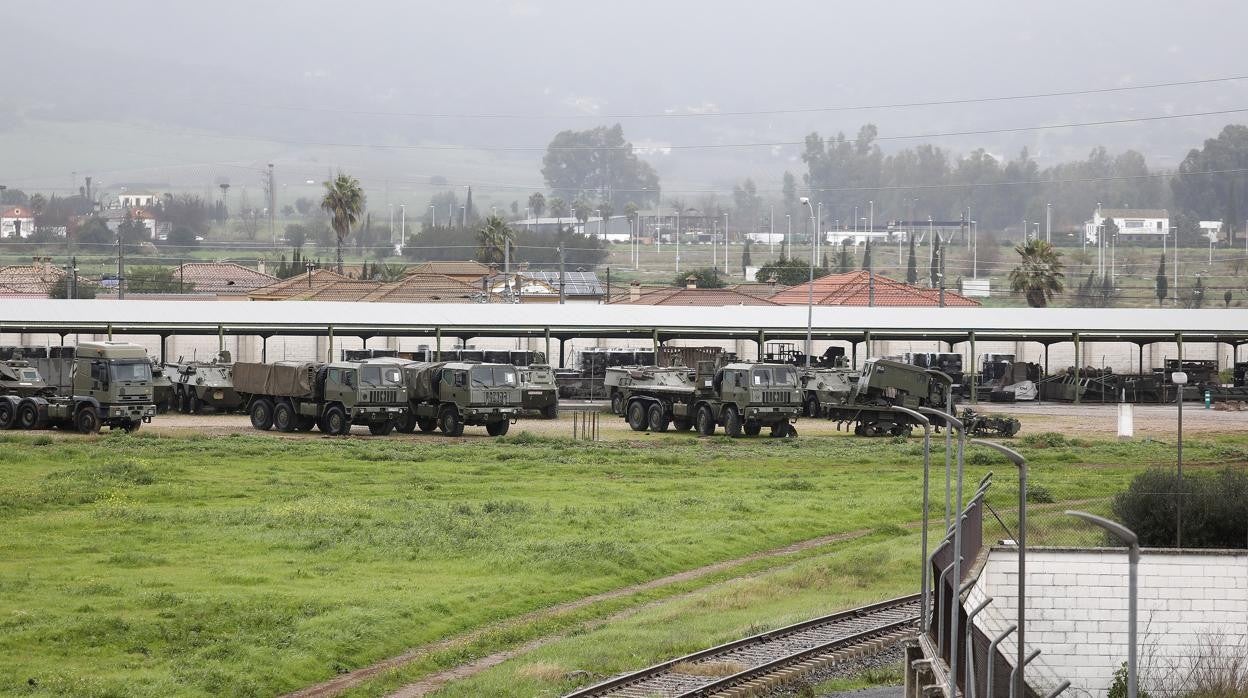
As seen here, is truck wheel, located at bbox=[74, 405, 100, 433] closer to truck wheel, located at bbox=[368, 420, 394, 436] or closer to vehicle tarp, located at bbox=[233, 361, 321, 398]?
vehicle tarp, located at bbox=[233, 361, 321, 398]

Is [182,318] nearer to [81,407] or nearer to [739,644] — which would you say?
[81,407]

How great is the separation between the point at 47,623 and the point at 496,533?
9793mm

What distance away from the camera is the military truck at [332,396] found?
45469 millimetres

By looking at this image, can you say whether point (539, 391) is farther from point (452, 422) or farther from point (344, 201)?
point (344, 201)

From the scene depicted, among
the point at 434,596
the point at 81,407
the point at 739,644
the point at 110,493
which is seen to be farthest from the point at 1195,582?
the point at 81,407

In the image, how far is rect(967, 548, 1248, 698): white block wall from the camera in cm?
1766

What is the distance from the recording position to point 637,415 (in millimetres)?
49156

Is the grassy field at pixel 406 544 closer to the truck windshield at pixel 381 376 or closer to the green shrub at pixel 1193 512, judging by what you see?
the truck windshield at pixel 381 376

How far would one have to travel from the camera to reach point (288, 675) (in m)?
18.0

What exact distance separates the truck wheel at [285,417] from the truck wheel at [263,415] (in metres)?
0.53

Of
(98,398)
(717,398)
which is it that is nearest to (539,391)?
(717,398)

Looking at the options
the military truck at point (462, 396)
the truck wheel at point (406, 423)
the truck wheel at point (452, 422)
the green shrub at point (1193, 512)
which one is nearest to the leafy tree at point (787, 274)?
the truck wheel at point (406, 423)

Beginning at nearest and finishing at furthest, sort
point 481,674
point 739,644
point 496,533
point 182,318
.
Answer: point 481,674, point 739,644, point 496,533, point 182,318

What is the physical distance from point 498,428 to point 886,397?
39.7 feet
